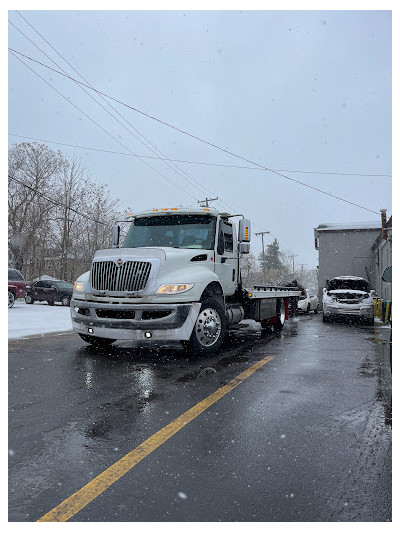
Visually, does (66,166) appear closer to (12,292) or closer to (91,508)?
(12,292)

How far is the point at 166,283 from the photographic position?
22.2 ft

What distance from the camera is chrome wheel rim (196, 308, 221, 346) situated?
7.07 m

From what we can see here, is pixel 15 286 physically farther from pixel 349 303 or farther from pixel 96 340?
pixel 349 303

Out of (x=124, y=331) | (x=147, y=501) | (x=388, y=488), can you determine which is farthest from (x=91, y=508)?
(x=124, y=331)

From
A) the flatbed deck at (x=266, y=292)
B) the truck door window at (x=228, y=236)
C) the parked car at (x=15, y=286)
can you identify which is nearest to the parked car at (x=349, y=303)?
the flatbed deck at (x=266, y=292)

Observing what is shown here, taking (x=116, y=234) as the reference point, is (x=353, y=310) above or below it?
below

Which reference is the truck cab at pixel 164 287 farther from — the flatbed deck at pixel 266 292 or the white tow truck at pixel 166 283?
the flatbed deck at pixel 266 292

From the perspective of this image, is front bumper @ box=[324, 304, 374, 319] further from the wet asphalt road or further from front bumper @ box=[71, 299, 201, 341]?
front bumper @ box=[71, 299, 201, 341]

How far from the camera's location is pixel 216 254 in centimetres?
816

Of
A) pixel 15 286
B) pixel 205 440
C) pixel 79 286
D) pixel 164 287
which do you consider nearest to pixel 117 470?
pixel 205 440

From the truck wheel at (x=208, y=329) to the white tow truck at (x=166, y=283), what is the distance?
2cm

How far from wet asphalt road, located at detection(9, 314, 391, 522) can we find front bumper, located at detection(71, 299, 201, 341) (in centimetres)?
41

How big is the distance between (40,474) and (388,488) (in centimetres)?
218

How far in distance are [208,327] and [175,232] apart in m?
2.06
